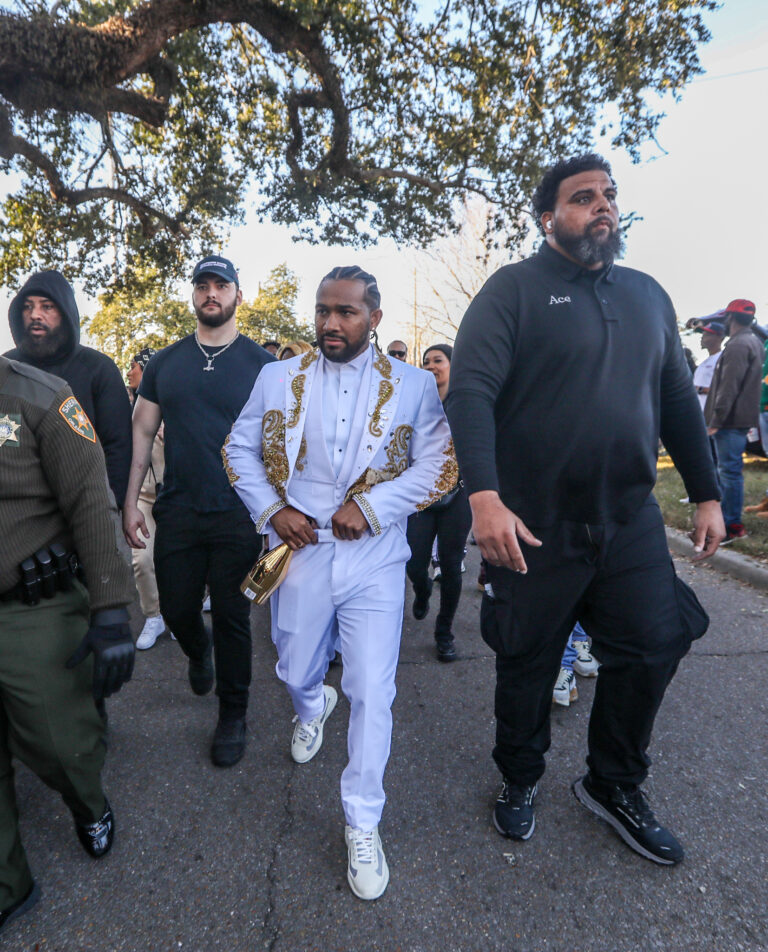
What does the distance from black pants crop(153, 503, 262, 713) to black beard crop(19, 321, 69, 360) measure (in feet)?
3.34

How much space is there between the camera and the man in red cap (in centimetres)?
587

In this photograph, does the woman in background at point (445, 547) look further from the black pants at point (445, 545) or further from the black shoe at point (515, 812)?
the black shoe at point (515, 812)

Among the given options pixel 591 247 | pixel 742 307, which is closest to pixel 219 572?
pixel 591 247

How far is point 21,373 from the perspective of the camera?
1958mm

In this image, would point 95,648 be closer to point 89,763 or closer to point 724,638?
point 89,763

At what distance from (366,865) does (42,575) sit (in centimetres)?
146

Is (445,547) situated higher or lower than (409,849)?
higher

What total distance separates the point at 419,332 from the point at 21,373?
3209cm

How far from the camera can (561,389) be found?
2018mm

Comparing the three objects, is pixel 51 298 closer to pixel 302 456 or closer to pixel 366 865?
pixel 302 456

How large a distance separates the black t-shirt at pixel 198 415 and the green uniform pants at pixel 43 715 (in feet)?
2.92

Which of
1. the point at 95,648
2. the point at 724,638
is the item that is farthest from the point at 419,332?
the point at 95,648

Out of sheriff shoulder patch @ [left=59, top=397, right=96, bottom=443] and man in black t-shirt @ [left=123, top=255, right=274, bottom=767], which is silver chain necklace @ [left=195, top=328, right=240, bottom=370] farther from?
sheriff shoulder patch @ [left=59, top=397, right=96, bottom=443]

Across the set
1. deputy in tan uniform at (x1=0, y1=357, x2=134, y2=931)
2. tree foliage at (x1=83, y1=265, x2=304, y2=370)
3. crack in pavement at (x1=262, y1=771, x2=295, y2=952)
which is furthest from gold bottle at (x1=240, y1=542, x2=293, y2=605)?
tree foliage at (x1=83, y1=265, x2=304, y2=370)
